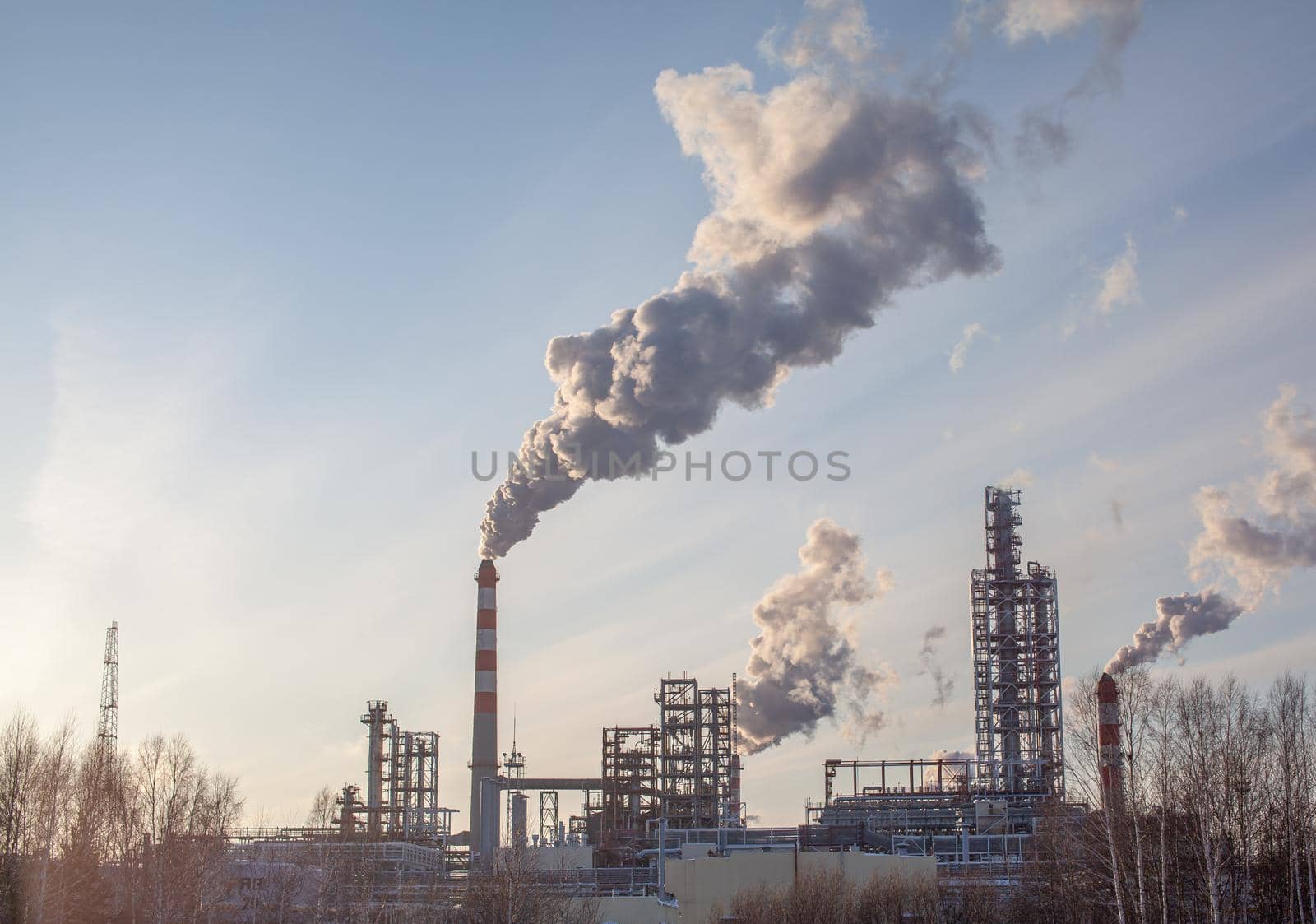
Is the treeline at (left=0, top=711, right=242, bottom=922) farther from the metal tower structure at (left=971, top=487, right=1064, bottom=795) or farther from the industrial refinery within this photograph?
the metal tower structure at (left=971, top=487, right=1064, bottom=795)

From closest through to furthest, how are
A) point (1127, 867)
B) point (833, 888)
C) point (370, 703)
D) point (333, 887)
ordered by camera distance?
point (1127, 867)
point (833, 888)
point (333, 887)
point (370, 703)

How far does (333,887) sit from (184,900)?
5605 mm

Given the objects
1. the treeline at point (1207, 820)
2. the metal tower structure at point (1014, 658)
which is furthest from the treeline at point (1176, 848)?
the metal tower structure at point (1014, 658)

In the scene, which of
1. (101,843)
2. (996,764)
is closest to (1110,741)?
(996,764)

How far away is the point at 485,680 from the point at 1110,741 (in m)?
24.7

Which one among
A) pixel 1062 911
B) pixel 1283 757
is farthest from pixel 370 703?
pixel 1283 757

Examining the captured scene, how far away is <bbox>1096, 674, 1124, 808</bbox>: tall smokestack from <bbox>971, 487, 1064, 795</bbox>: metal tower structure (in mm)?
9143

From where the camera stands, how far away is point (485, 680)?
62.6 metres

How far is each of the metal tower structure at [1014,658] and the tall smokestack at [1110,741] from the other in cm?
914

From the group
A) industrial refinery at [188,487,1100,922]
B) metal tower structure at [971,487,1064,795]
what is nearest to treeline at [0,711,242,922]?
industrial refinery at [188,487,1100,922]

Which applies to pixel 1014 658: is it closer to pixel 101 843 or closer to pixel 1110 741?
pixel 1110 741

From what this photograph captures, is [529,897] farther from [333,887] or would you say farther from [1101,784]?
[1101,784]

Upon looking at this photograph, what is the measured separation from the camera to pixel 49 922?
4225 cm

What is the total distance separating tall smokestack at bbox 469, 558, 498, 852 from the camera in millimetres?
62719
